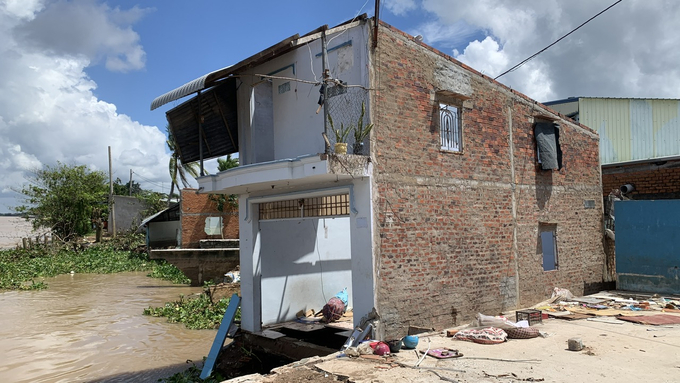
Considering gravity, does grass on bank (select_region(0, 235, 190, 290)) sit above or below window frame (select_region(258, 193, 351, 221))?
below

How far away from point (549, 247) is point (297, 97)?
711 centimetres

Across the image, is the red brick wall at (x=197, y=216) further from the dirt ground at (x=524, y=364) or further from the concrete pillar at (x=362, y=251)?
the dirt ground at (x=524, y=364)

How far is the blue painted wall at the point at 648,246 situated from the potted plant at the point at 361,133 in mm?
8275

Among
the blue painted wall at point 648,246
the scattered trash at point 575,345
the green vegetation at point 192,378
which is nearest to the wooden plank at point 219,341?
the green vegetation at point 192,378

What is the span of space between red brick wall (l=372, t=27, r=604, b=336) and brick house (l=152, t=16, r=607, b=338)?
3cm

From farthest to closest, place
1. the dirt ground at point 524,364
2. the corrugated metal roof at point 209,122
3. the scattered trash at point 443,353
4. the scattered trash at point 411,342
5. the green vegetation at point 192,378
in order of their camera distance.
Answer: the corrugated metal roof at point 209,122 → the green vegetation at point 192,378 → the scattered trash at point 411,342 → the scattered trash at point 443,353 → the dirt ground at point 524,364

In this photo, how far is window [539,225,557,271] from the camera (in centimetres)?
1178

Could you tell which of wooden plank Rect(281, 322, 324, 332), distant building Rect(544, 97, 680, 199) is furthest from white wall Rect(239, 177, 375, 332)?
distant building Rect(544, 97, 680, 199)

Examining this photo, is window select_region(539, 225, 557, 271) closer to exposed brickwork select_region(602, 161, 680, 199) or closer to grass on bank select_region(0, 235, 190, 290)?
exposed brickwork select_region(602, 161, 680, 199)

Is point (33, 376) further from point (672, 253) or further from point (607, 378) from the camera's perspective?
point (672, 253)

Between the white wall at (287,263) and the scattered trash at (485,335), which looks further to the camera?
the white wall at (287,263)

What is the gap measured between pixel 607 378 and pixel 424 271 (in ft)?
11.9

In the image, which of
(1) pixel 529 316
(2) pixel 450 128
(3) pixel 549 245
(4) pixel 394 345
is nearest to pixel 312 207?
(2) pixel 450 128

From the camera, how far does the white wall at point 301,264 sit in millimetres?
10602
